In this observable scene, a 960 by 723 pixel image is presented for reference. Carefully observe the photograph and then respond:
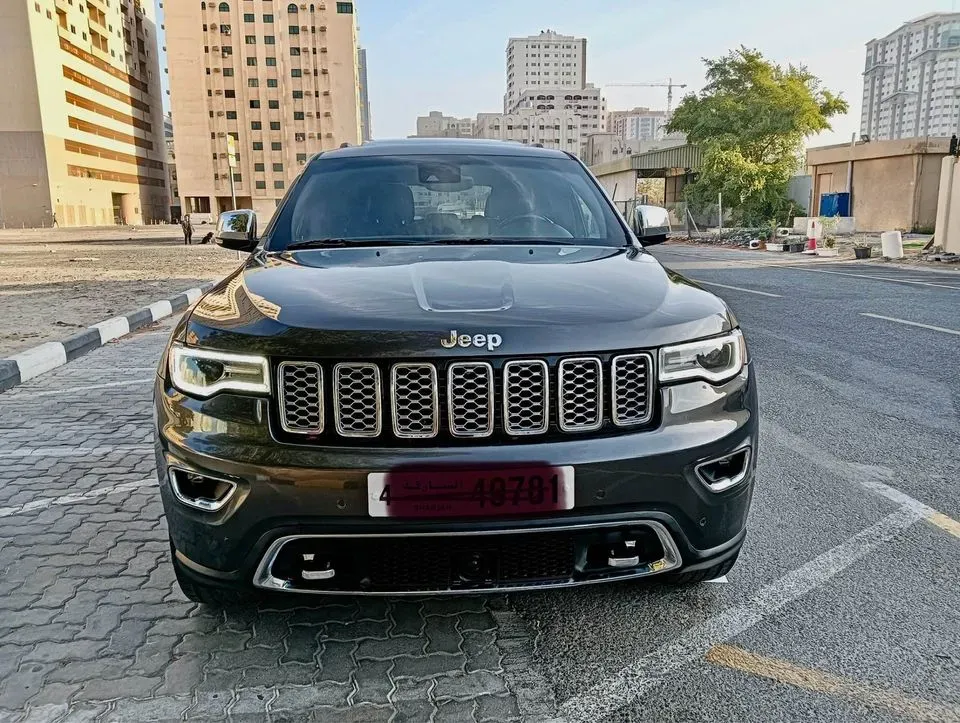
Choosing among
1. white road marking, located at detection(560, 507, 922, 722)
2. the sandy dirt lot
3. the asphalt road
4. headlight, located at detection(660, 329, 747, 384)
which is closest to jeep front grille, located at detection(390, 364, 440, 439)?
headlight, located at detection(660, 329, 747, 384)

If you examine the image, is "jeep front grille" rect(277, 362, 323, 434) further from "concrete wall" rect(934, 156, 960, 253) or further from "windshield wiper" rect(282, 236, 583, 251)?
"concrete wall" rect(934, 156, 960, 253)

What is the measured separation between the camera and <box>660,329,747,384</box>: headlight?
2.20 m

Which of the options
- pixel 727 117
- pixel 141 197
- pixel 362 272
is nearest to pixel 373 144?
pixel 362 272

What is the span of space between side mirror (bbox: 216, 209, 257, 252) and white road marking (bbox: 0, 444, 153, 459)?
4.52 ft

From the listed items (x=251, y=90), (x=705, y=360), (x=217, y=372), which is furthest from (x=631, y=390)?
(x=251, y=90)

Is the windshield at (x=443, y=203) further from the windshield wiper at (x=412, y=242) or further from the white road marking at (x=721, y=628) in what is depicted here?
the white road marking at (x=721, y=628)

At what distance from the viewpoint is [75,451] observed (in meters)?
4.44

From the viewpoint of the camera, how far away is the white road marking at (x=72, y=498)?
3582 mm

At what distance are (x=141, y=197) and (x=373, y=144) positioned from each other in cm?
10139

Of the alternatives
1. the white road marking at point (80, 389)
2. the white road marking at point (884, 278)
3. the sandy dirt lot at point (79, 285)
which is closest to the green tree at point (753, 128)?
the white road marking at point (884, 278)

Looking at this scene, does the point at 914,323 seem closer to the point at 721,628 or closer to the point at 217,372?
the point at 721,628

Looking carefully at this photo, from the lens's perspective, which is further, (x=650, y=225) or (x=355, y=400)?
(x=650, y=225)

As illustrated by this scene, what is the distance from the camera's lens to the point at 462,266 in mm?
2709

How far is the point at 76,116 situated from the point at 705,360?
89.6 meters
